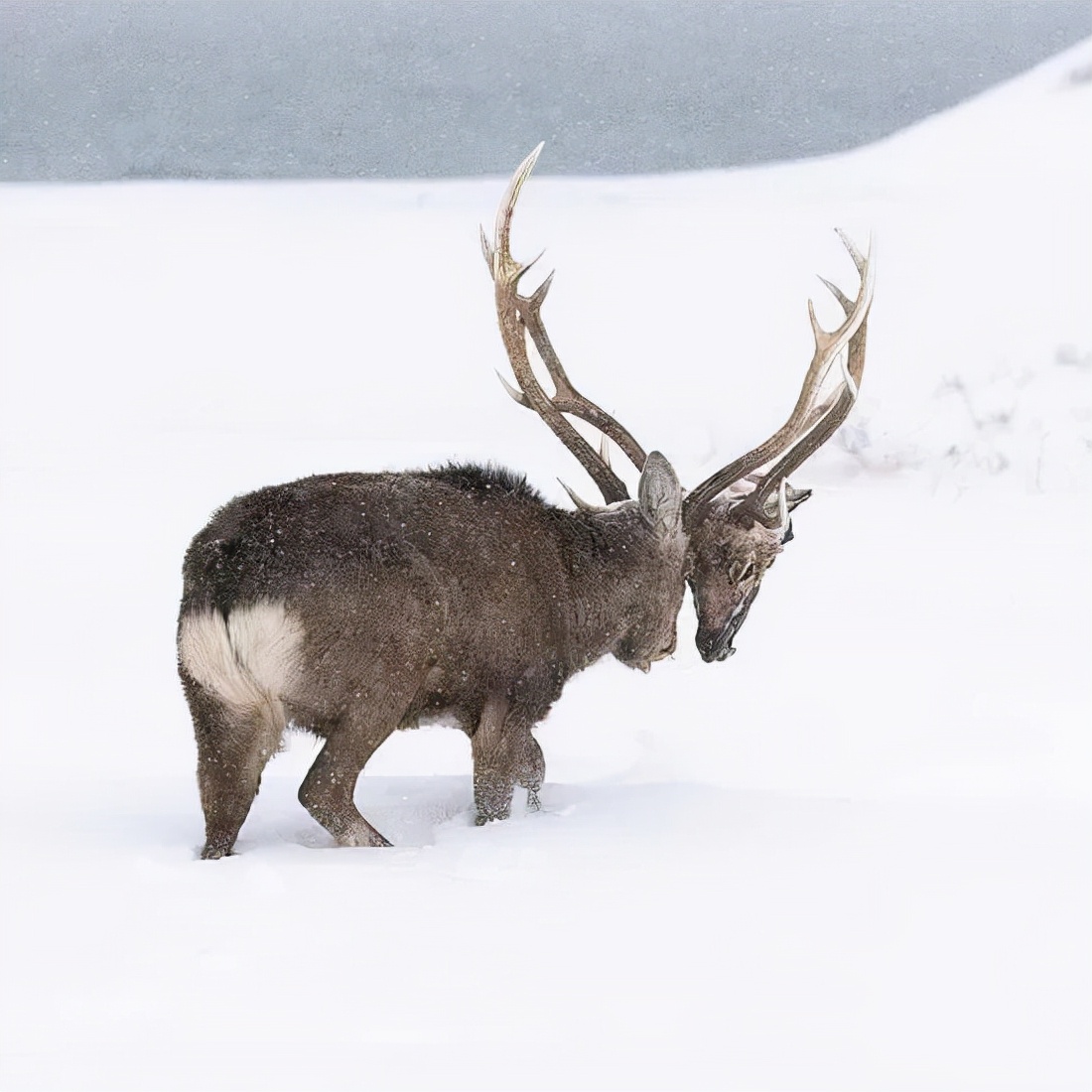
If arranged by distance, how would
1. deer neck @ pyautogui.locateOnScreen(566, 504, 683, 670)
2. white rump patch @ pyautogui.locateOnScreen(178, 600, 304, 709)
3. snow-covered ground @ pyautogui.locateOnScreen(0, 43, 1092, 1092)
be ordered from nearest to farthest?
snow-covered ground @ pyautogui.locateOnScreen(0, 43, 1092, 1092), white rump patch @ pyautogui.locateOnScreen(178, 600, 304, 709), deer neck @ pyautogui.locateOnScreen(566, 504, 683, 670)

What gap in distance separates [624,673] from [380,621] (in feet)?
15.0

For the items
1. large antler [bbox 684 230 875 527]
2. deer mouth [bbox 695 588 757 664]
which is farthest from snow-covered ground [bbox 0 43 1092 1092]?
large antler [bbox 684 230 875 527]

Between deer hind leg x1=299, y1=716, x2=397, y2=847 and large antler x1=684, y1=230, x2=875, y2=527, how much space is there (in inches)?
57.0

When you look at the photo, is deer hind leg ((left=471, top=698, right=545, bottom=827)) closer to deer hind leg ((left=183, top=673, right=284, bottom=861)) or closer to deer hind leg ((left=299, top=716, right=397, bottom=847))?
deer hind leg ((left=299, top=716, right=397, bottom=847))

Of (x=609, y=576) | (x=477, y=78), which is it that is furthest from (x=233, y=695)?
(x=477, y=78)

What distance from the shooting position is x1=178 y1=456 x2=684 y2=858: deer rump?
4672 millimetres

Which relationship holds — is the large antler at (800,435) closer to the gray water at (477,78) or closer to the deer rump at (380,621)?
the deer rump at (380,621)

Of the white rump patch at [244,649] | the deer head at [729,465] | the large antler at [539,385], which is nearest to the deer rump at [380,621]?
the white rump patch at [244,649]

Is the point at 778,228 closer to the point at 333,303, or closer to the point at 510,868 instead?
the point at 333,303

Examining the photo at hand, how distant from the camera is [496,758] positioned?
515cm

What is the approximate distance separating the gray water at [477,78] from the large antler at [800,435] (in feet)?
19.5

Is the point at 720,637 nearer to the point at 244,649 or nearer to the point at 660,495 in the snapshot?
the point at 660,495

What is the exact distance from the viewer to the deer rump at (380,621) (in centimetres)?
467

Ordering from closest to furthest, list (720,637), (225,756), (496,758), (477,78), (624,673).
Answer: (225,756) → (496,758) → (720,637) → (624,673) → (477,78)
